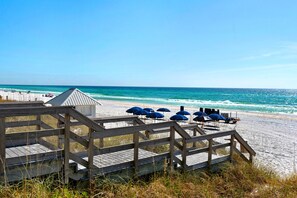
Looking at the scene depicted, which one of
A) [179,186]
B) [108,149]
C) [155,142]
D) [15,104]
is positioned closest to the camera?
[108,149]

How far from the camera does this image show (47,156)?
371cm

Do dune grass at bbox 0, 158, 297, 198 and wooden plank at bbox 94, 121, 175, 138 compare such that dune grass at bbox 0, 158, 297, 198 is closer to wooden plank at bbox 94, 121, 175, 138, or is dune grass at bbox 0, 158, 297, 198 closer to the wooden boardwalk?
the wooden boardwalk

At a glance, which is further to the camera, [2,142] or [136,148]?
[136,148]

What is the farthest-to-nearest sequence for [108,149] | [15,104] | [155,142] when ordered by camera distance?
[15,104] → [155,142] → [108,149]

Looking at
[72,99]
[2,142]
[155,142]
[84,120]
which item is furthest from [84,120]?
[72,99]

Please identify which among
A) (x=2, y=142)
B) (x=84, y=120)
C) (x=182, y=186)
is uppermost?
(x=84, y=120)

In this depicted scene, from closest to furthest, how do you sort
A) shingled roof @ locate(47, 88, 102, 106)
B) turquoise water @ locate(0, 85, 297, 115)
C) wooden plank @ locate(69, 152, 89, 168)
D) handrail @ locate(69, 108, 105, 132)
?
handrail @ locate(69, 108, 105, 132)
wooden plank @ locate(69, 152, 89, 168)
shingled roof @ locate(47, 88, 102, 106)
turquoise water @ locate(0, 85, 297, 115)

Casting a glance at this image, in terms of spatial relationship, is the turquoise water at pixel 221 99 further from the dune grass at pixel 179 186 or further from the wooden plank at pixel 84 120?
the wooden plank at pixel 84 120

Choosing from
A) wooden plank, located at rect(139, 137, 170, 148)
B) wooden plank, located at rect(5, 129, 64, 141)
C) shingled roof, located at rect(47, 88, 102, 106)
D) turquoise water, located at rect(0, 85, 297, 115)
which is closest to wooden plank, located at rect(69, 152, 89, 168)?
wooden plank, located at rect(5, 129, 64, 141)

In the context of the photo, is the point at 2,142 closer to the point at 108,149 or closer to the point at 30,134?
the point at 30,134

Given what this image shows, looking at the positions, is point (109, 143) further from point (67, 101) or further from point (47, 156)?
point (67, 101)

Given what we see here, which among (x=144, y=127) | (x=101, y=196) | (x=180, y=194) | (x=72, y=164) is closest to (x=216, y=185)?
(x=180, y=194)

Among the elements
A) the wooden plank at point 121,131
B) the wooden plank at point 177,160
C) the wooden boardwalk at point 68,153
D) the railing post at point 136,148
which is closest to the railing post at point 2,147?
the wooden boardwalk at point 68,153

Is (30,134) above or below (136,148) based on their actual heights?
above
